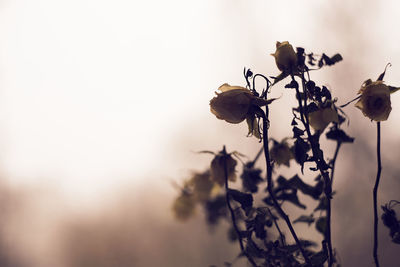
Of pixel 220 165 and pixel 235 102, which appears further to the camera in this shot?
pixel 220 165

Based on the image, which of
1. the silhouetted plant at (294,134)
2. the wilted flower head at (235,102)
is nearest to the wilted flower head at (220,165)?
the silhouetted plant at (294,134)

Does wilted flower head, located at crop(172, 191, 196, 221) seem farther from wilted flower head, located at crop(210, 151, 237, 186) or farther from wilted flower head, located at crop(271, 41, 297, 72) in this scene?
wilted flower head, located at crop(271, 41, 297, 72)

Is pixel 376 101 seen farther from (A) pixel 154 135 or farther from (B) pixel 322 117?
(A) pixel 154 135

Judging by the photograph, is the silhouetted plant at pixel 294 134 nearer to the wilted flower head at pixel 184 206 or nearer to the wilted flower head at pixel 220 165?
the wilted flower head at pixel 220 165

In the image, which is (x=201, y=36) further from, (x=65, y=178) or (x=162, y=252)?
(x=162, y=252)

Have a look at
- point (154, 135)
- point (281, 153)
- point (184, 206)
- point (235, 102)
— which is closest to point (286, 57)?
point (235, 102)

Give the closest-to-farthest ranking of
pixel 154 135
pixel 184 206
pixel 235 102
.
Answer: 1. pixel 235 102
2. pixel 184 206
3. pixel 154 135

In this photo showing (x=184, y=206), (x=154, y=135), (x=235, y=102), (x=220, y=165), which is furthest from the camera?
(x=154, y=135)
